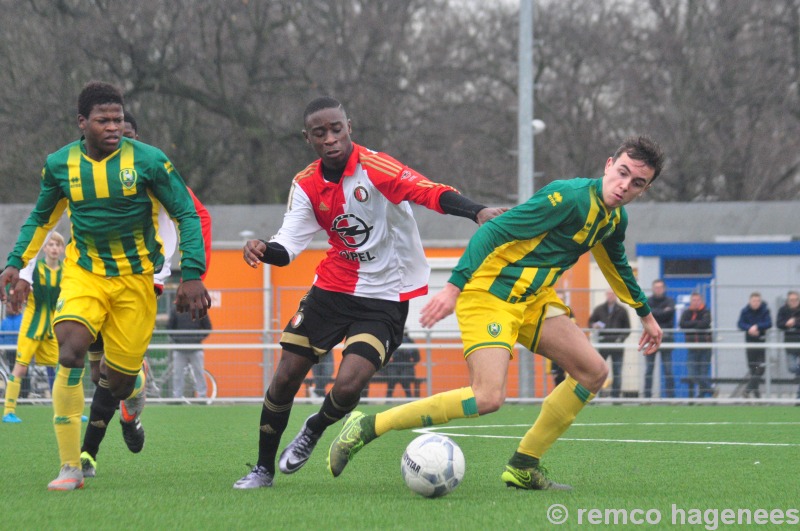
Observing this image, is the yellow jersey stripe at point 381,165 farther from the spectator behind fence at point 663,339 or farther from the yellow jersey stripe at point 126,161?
the spectator behind fence at point 663,339

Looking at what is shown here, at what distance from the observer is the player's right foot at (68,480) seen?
663 cm

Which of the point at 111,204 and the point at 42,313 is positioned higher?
the point at 111,204

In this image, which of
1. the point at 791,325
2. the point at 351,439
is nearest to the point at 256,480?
the point at 351,439

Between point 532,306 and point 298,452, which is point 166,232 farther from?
point 532,306

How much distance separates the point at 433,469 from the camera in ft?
20.1

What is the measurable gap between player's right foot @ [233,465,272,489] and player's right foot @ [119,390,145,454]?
1.43m

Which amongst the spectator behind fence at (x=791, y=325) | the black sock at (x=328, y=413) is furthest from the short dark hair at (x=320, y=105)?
the spectator behind fence at (x=791, y=325)

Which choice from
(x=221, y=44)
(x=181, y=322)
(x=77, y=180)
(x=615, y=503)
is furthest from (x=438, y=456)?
(x=221, y=44)

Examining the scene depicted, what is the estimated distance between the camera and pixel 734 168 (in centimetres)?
2986

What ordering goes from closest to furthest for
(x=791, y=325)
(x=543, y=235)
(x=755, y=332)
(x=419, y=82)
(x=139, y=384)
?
(x=543, y=235) < (x=139, y=384) < (x=755, y=332) < (x=791, y=325) < (x=419, y=82)

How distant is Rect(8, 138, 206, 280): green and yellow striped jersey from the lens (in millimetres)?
6723

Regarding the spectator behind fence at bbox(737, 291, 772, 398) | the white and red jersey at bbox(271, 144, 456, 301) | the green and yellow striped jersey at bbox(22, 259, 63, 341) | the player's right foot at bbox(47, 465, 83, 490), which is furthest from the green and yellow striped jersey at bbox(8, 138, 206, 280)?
the spectator behind fence at bbox(737, 291, 772, 398)

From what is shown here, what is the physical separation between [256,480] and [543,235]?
203 centimetres

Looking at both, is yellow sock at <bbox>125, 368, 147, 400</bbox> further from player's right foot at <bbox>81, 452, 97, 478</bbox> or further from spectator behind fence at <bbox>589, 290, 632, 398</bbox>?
spectator behind fence at <bbox>589, 290, 632, 398</bbox>
